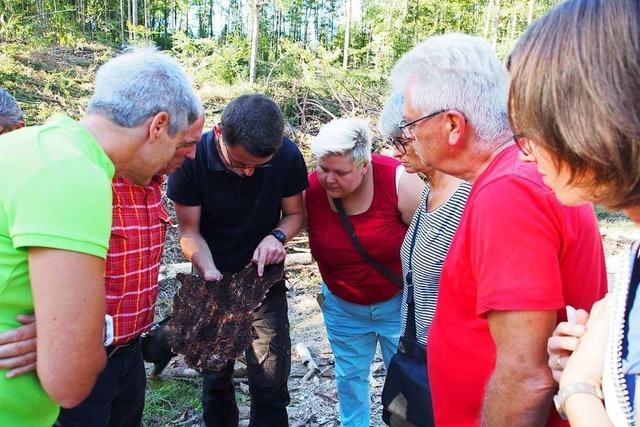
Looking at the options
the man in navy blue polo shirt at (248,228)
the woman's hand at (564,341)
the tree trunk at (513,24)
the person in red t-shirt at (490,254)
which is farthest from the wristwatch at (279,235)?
the tree trunk at (513,24)

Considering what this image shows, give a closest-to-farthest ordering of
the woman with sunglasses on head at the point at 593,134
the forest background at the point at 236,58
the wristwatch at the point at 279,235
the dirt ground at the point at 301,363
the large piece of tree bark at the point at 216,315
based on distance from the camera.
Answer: the woman with sunglasses on head at the point at 593,134
the large piece of tree bark at the point at 216,315
the wristwatch at the point at 279,235
the dirt ground at the point at 301,363
the forest background at the point at 236,58

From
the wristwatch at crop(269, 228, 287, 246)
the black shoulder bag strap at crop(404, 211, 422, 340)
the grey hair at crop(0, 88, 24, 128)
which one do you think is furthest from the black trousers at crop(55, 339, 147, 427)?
the grey hair at crop(0, 88, 24, 128)

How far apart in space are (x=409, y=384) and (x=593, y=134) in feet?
4.99

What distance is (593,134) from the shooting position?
34.8 inches

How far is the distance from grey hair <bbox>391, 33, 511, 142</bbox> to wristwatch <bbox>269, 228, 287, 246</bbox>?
1706 millimetres

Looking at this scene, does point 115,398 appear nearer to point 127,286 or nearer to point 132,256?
point 127,286

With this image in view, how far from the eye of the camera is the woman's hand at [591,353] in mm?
1086

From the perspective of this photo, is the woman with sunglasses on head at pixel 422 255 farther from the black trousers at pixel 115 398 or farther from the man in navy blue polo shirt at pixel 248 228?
the black trousers at pixel 115 398

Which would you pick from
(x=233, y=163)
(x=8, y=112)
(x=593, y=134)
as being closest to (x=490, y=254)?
(x=593, y=134)

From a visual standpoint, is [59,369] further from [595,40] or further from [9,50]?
[9,50]

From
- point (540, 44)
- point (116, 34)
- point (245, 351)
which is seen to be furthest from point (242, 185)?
point (116, 34)

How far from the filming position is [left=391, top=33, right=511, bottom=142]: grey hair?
5.26 ft

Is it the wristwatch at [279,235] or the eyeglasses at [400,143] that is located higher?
the eyeglasses at [400,143]

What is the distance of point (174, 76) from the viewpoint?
1.84m
